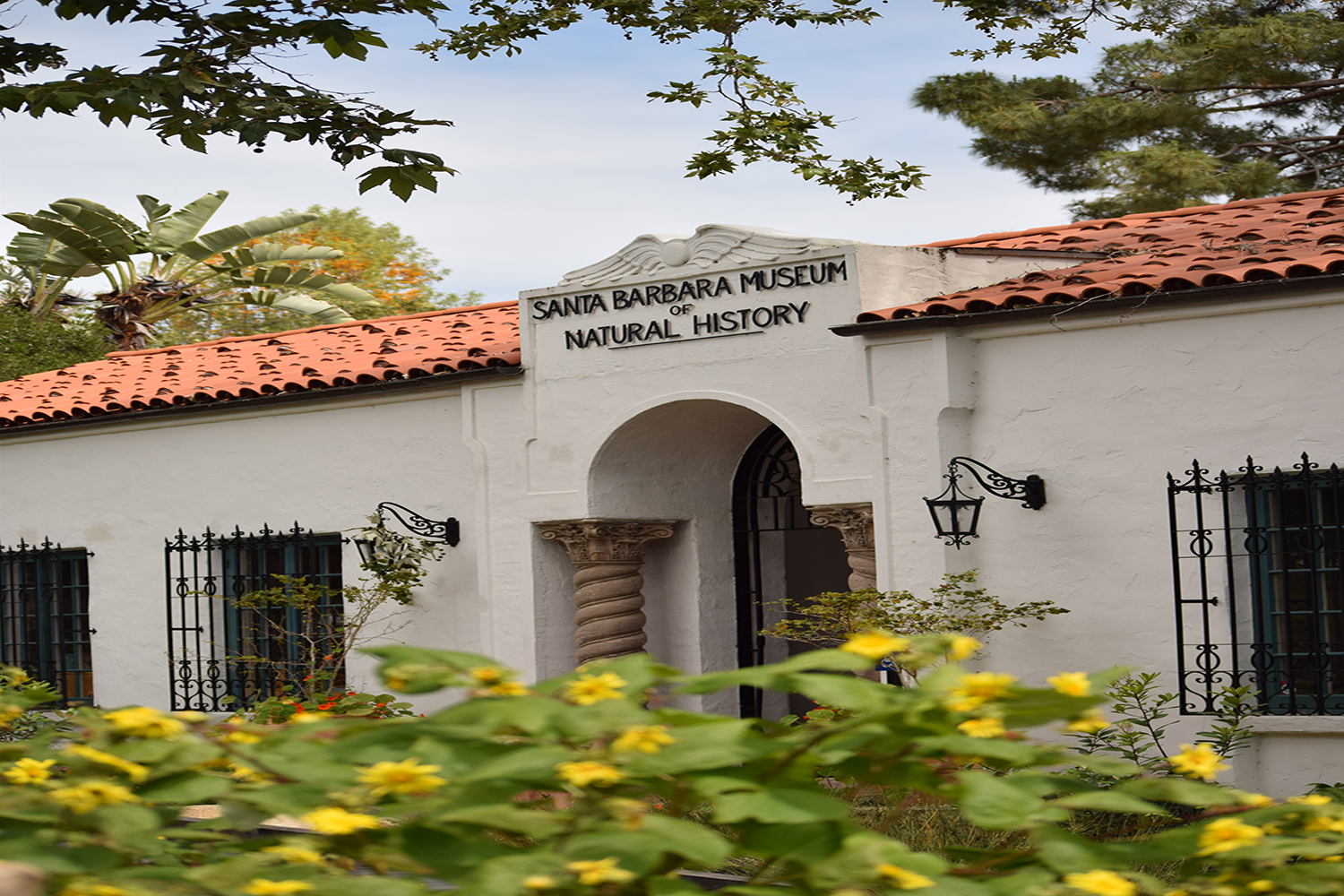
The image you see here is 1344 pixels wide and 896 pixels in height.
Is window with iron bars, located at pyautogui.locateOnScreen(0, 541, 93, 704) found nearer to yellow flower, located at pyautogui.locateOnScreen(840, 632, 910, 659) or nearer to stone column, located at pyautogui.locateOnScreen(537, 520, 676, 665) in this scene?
stone column, located at pyautogui.locateOnScreen(537, 520, 676, 665)

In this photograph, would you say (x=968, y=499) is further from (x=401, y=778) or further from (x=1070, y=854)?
(x=401, y=778)

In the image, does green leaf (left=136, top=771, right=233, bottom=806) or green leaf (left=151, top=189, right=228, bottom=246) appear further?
green leaf (left=151, top=189, right=228, bottom=246)

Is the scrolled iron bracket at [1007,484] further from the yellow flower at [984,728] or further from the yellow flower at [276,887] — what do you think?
the yellow flower at [276,887]

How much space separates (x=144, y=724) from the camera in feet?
7.96

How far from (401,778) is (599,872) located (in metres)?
0.33

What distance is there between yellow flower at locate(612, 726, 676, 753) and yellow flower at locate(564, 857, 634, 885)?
7.1 inches

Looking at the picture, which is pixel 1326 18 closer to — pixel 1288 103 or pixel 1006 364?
pixel 1288 103

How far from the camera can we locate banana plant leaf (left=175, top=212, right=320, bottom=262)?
23250mm

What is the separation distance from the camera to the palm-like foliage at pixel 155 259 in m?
21.2

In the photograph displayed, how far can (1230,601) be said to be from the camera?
328 inches

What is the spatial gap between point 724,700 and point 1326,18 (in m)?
13.3

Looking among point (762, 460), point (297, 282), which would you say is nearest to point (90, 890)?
point (762, 460)

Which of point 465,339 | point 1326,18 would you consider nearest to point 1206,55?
point 1326,18

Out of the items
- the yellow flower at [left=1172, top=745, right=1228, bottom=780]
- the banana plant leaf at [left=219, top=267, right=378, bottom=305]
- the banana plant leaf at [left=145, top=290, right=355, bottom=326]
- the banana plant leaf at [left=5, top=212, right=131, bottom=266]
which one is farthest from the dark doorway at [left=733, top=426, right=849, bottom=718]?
the banana plant leaf at [left=219, top=267, right=378, bottom=305]
